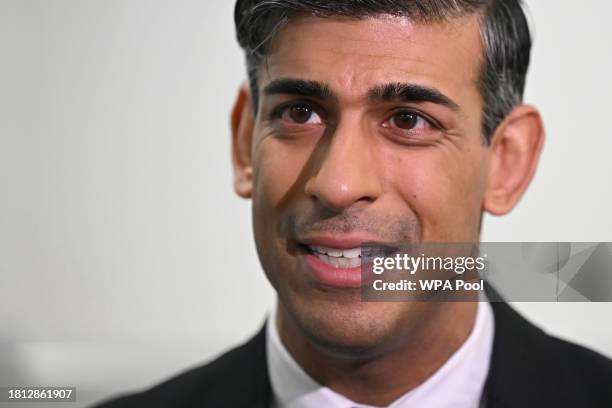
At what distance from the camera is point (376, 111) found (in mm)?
1629

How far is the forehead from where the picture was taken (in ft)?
5.24

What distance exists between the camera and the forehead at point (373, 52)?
1.60m

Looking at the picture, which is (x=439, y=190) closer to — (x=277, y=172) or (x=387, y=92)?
(x=387, y=92)

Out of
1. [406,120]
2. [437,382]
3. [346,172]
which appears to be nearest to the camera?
[346,172]

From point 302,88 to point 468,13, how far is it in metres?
0.36

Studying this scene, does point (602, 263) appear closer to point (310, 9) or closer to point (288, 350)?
point (288, 350)

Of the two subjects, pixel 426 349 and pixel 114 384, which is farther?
pixel 114 384

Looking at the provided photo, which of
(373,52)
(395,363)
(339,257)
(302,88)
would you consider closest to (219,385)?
(395,363)

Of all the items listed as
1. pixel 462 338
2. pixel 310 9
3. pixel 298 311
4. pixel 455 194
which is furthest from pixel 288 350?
pixel 310 9

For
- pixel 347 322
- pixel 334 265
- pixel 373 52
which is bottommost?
pixel 347 322

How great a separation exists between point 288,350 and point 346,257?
0.38 metres

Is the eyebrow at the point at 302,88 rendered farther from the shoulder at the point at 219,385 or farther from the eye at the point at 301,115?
the shoulder at the point at 219,385

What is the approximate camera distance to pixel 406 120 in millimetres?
1655

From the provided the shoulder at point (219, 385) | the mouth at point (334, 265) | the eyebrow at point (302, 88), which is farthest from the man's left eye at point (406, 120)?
the shoulder at point (219, 385)
